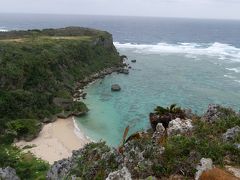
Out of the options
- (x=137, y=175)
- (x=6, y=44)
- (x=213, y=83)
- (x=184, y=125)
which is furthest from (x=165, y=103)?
(x=137, y=175)

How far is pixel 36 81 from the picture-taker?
213 ft

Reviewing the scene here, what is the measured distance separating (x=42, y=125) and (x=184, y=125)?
37.1m

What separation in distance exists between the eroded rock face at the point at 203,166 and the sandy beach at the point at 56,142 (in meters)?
29.8

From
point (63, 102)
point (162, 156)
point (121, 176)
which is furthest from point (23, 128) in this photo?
point (121, 176)

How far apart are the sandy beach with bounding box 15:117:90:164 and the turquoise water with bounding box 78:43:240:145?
227 cm

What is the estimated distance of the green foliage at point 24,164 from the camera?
3412 cm

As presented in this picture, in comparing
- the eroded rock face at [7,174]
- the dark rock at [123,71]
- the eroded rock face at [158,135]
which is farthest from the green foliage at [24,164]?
the dark rock at [123,71]

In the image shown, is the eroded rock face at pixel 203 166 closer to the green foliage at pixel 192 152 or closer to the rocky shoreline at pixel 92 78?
the green foliage at pixel 192 152

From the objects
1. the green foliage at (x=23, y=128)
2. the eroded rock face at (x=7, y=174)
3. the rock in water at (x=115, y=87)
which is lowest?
the rock in water at (x=115, y=87)

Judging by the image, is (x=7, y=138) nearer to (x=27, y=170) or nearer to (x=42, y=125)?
(x=42, y=125)

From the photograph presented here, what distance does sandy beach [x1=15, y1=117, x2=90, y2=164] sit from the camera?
4459 centimetres

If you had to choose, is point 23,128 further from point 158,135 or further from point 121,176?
point 121,176

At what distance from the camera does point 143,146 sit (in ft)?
57.3

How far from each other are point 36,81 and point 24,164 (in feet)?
100
